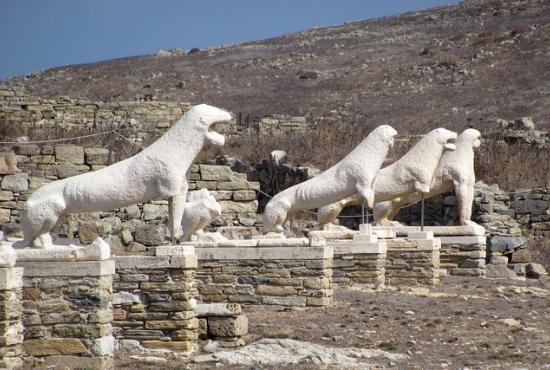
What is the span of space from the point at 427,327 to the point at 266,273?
1.99 metres

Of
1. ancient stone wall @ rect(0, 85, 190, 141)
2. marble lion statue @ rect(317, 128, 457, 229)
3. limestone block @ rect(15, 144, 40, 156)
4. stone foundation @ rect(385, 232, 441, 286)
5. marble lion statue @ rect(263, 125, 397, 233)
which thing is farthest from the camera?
ancient stone wall @ rect(0, 85, 190, 141)

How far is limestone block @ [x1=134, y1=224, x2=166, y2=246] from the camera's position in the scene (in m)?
16.1

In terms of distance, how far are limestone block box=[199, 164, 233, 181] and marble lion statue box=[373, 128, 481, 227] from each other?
2.94 meters

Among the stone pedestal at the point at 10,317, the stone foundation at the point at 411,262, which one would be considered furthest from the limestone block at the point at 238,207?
the stone pedestal at the point at 10,317

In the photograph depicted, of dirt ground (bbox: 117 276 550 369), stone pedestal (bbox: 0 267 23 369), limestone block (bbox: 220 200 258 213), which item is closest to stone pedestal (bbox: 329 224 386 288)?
dirt ground (bbox: 117 276 550 369)

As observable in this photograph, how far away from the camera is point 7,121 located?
22594 mm

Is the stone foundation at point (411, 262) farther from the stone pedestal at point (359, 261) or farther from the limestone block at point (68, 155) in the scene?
the limestone block at point (68, 155)

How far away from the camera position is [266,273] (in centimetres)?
1249

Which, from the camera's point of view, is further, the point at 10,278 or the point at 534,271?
the point at 534,271

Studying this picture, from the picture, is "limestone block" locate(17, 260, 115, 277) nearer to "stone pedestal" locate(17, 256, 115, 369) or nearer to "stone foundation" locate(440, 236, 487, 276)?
"stone pedestal" locate(17, 256, 115, 369)

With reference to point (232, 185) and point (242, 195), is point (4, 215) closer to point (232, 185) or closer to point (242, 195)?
point (232, 185)

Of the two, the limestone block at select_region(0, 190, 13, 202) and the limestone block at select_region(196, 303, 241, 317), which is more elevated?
the limestone block at select_region(0, 190, 13, 202)

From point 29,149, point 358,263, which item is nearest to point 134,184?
point 358,263

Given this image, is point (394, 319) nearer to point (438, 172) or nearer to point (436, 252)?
point (436, 252)
